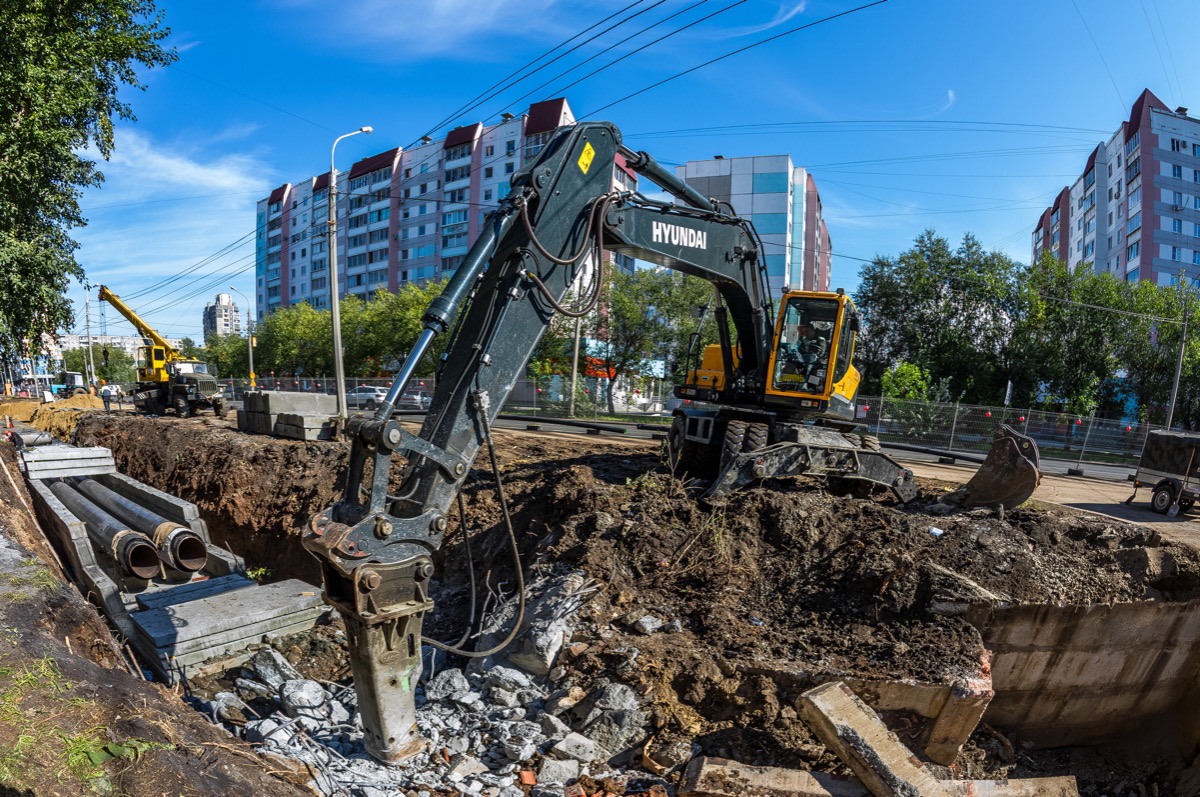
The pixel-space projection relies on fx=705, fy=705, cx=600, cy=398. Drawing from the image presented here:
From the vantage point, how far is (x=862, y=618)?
5.46 m

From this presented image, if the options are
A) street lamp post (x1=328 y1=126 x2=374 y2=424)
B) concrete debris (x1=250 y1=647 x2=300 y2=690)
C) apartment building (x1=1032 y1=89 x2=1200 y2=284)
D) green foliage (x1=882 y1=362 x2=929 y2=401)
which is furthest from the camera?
apartment building (x1=1032 y1=89 x2=1200 y2=284)

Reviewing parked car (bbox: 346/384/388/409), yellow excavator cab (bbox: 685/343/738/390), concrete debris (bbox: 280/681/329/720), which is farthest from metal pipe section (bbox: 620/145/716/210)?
parked car (bbox: 346/384/388/409)

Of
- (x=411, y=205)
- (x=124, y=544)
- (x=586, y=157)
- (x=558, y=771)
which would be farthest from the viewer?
(x=411, y=205)

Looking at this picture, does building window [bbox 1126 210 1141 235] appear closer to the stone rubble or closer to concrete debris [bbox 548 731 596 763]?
the stone rubble

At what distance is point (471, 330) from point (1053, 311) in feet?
117

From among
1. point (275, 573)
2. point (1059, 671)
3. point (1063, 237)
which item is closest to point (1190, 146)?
point (1063, 237)

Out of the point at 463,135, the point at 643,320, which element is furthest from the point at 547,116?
the point at 643,320

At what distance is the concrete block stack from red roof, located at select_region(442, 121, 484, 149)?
144 ft

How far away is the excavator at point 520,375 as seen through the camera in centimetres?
391

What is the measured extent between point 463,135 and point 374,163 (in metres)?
12.1

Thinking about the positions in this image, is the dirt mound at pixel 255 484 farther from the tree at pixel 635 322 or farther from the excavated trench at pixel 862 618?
the tree at pixel 635 322

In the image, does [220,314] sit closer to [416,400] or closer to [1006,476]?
[416,400]

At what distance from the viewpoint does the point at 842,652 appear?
5.09m

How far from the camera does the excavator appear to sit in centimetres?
391
